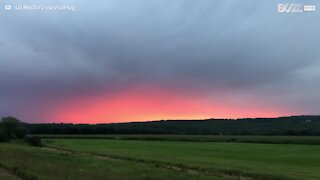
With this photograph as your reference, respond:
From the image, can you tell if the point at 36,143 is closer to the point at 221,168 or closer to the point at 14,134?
the point at 14,134

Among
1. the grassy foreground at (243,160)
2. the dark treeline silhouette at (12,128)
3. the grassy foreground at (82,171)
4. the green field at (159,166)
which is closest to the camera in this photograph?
the grassy foreground at (82,171)

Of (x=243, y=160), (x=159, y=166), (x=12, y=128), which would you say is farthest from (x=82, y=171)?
(x=12, y=128)

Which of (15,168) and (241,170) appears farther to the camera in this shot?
(241,170)

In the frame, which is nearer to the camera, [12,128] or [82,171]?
[82,171]

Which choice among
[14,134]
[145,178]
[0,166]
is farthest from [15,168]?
[14,134]

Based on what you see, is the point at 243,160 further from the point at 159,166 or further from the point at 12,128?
the point at 12,128

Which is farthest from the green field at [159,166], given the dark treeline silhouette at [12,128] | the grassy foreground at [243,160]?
the dark treeline silhouette at [12,128]

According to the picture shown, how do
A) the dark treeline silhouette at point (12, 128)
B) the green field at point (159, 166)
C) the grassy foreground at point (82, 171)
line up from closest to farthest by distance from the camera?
the grassy foreground at point (82, 171) → the green field at point (159, 166) → the dark treeline silhouette at point (12, 128)

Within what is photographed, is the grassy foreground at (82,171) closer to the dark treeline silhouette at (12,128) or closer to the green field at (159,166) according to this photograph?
the green field at (159,166)

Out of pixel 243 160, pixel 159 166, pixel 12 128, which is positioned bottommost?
pixel 159 166

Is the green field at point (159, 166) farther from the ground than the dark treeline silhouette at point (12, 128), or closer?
closer

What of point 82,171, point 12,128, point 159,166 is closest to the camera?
point 82,171

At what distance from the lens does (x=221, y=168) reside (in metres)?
43.5

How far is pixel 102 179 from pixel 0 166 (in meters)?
17.6
